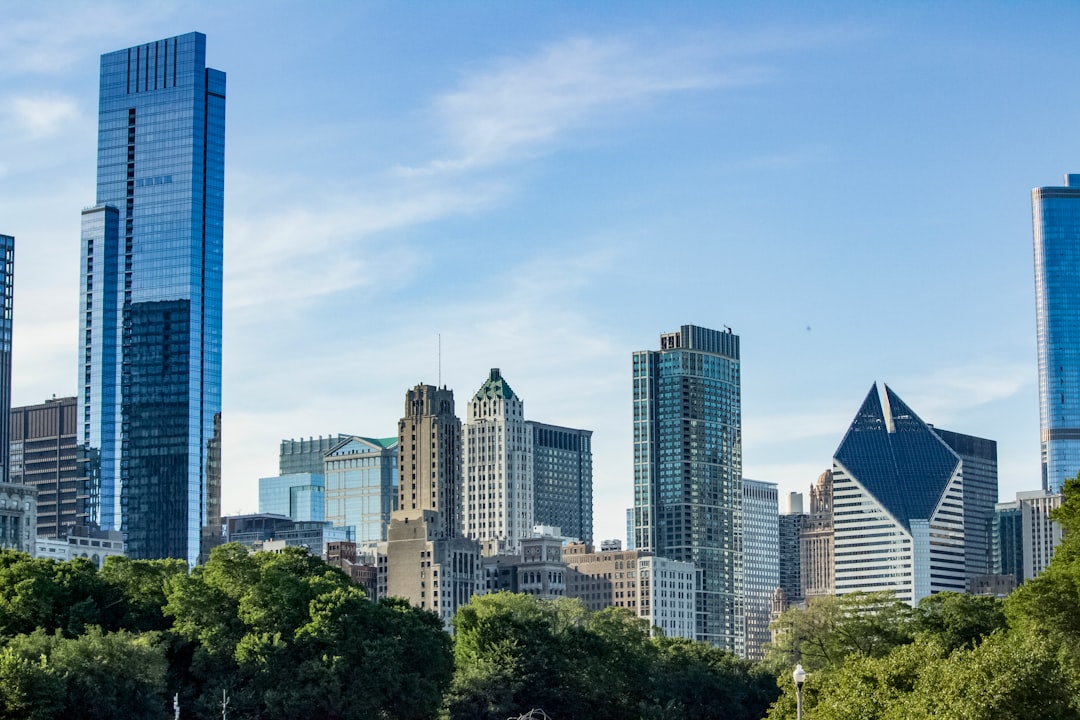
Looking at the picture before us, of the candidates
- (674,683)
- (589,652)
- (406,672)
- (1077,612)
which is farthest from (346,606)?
(1077,612)

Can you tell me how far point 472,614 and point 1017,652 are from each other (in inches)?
2864

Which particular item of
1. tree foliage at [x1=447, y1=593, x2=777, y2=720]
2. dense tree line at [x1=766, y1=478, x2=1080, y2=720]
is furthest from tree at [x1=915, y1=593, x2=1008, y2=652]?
tree foliage at [x1=447, y1=593, x2=777, y2=720]

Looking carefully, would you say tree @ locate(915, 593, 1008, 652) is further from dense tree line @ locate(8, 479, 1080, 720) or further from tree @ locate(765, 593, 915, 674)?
tree @ locate(765, 593, 915, 674)

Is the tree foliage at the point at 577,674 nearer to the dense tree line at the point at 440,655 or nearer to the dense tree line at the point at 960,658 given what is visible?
the dense tree line at the point at 440,655

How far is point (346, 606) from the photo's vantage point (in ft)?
420

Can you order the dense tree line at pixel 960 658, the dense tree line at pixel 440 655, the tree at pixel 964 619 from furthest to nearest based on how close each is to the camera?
the tree at pixel 964 619
the dense tree line at pixel 440 655
the dense tree line at pixel 960 658

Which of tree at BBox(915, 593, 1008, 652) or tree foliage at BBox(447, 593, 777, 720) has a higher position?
tree at BBox(915, 593, 1008, 652)

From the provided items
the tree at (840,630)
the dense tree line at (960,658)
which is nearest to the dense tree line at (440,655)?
the dense tree line at (960,658)

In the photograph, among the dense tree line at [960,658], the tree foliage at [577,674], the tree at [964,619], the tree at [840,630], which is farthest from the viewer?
the tree at [840,630]

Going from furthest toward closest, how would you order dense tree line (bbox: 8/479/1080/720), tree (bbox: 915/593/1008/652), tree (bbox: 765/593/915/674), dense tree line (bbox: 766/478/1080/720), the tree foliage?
tree (bbox: 765/593/915/674) < the tree foliage < tree (bbox: 915/593/1008/652) < dense tree line (bbox: 8/479/1080/720) < dense tree line (bbox: 766/478/1080/720)

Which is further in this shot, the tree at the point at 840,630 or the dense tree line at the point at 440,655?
the tree at the point at 840,630

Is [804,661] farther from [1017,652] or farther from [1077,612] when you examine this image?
[1017,652]

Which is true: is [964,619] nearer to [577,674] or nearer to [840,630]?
[840,630]

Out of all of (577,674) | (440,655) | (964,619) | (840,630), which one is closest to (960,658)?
(440,655)
